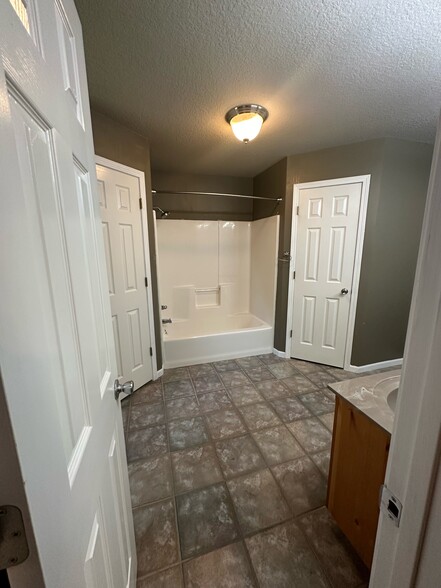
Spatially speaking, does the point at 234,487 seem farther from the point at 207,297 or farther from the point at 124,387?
the point at 207,297

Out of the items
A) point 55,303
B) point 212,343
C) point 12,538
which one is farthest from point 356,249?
point 12,538

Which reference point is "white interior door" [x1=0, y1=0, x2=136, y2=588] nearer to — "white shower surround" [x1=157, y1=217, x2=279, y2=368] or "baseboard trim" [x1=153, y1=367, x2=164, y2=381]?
"baseboard trim" [x1=153, y1=367, x2=164, y2=381]

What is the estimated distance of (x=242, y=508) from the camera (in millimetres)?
1306

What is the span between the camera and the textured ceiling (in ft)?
3.52

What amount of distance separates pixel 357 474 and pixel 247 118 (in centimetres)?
222

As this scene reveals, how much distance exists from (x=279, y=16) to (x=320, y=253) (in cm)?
195

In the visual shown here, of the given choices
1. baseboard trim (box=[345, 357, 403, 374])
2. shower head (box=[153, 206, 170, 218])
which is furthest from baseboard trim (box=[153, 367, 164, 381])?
baseboard trim (box=[345, 357, 403, 374])

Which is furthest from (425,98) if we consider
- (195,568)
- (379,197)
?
(195,568)

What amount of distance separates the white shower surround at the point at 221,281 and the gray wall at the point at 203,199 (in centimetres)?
13

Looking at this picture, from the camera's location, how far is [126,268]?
2.17m

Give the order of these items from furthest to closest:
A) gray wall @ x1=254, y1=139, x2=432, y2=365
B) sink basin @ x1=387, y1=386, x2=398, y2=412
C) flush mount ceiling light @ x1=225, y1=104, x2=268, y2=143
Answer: gray wall @ x1=254, y1=139, x2=432, y2=365, flush mount ceiling light @ x1=225, y1=104, x2=268, y2=143, sink basin @ x1=387, y1=386, x2=398, y2=412

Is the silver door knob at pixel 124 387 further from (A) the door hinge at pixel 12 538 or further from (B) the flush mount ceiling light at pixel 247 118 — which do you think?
(B) the flush mount ceiling light at pixel 247 118

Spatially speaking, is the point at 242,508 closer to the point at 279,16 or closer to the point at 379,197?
the point at 279,16

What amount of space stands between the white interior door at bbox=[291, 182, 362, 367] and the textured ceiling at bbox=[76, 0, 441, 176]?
59 centimetres
